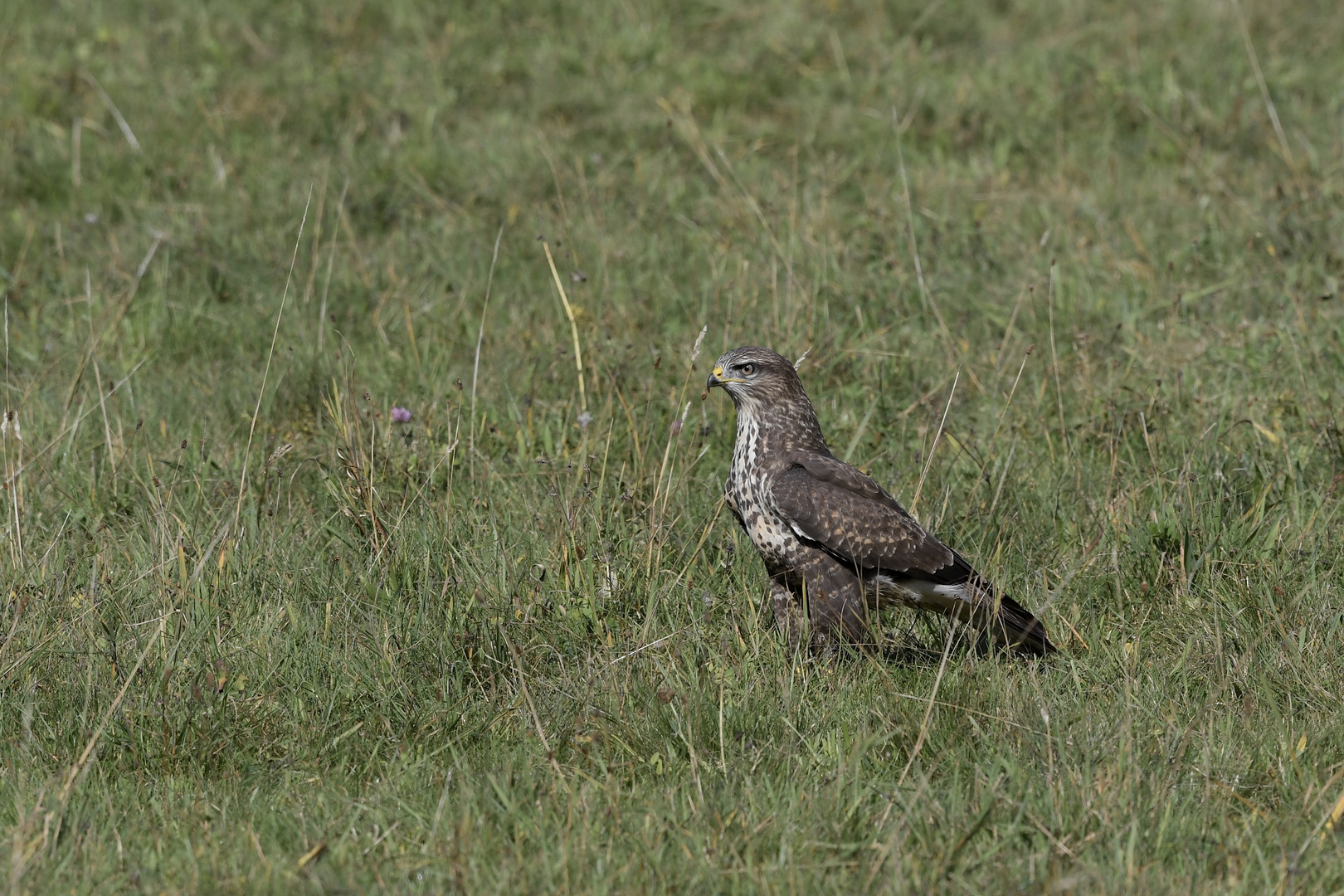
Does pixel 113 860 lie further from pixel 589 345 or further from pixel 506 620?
pixel 589 345

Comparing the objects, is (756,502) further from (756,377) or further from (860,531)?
(756,377)

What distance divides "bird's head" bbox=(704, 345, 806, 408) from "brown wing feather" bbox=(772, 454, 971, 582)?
394 mm

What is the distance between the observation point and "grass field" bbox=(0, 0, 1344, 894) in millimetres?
3393

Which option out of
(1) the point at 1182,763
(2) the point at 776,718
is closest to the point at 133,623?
(2) the point at 776,718

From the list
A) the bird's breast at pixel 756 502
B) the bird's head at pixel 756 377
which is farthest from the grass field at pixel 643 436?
the bird's head at pixel 756 377

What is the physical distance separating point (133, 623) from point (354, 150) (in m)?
4.42

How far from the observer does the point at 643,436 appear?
550 cm

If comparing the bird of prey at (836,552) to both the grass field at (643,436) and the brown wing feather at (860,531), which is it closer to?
the brown wing feather at (860,531)

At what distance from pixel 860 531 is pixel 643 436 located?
1.32m

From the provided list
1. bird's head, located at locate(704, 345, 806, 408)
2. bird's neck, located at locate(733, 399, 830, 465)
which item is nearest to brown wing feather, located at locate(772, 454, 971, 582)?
bird's neck, located at locate(733, 399, 830, 465)

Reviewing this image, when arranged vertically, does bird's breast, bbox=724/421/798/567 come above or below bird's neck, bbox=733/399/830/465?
below

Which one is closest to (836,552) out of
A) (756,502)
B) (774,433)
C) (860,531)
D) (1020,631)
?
(860,531)

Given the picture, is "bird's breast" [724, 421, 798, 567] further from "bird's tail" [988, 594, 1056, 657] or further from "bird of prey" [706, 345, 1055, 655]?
"bird's tail" [988, 594, 1056, 657]

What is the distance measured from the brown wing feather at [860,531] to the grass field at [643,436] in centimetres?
26
